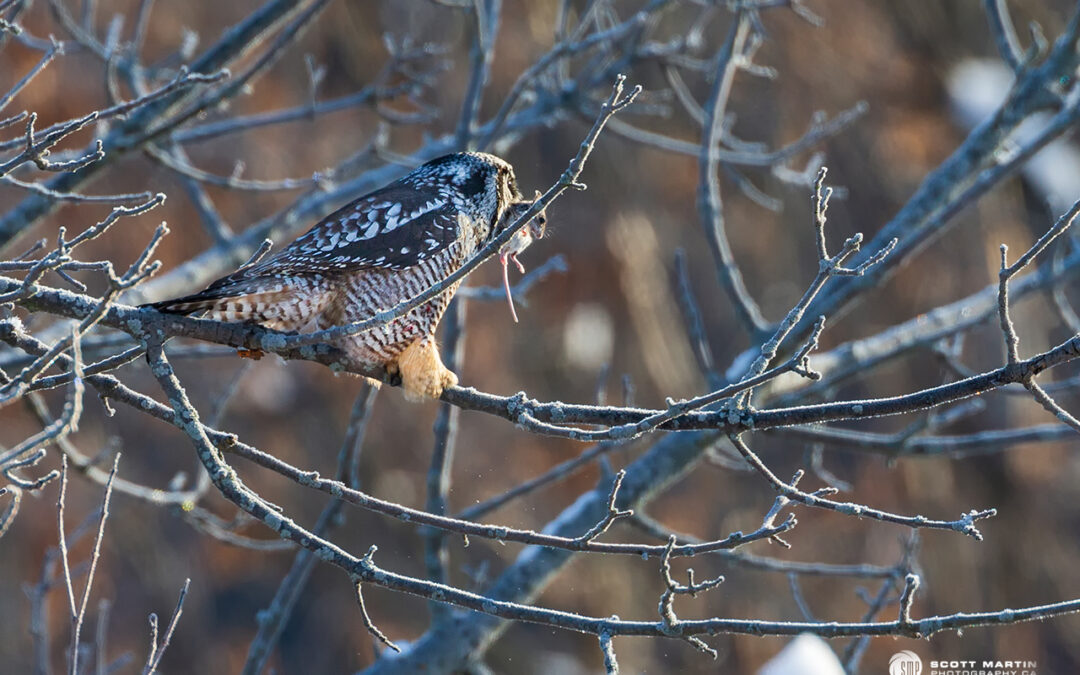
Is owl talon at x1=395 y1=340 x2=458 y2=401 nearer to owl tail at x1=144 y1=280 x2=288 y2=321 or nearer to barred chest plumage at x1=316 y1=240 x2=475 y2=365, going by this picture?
barred chest plumage at x1=316 y1=240 x2=475 y2=365

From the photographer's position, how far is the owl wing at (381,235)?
3.46 meters

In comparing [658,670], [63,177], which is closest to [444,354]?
[63,177]

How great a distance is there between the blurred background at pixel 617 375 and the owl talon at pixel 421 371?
20.2 ft

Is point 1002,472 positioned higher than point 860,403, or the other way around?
point 1002,472

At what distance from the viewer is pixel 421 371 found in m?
3.44

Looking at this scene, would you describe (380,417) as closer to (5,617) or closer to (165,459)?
(165,459)

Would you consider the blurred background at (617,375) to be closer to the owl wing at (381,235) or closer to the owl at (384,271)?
the owl at (384,271)

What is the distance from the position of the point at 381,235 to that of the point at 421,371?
1.65 ft

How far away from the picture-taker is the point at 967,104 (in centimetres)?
1107

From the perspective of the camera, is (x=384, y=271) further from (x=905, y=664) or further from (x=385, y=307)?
(x=905, y=664)

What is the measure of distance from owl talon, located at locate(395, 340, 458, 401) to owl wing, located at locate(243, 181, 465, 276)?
299 millimetres

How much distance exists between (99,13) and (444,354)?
21.6 ft

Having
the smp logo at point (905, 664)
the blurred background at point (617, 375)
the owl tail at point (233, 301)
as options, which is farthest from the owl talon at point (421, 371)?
the blurred background at point (617, 375)

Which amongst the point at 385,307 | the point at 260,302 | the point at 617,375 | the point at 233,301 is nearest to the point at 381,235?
the point at 385,307
